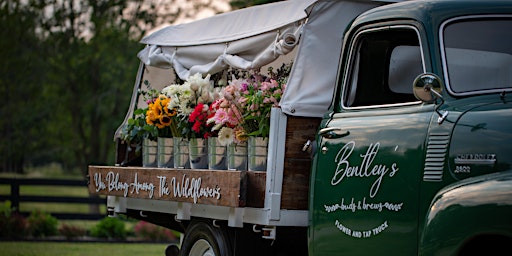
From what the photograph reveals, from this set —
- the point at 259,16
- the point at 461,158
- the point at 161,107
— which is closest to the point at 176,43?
the point at 161,107

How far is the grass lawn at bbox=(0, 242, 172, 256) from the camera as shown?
15.2 metres

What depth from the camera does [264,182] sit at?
23.4 ft

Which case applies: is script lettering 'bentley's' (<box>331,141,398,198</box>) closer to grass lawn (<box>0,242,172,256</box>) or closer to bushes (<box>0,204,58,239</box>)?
grass lawn (<box>0,242,172,256</box>)

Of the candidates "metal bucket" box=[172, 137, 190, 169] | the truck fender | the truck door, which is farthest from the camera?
"metal bucket" box=[172, 137, 190, 169]

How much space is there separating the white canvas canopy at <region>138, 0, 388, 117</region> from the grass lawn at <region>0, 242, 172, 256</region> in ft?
20.9

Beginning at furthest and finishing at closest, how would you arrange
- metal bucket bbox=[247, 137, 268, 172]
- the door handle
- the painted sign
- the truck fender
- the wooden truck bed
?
metal bucket bbox=[247, 137, 268, 172]
the wooden truck bed
the door handle
the painted sign
the truck fender

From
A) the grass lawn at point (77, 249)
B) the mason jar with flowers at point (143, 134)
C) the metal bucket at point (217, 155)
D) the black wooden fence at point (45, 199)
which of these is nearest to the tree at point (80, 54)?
the black wooden fence at point (45, 199)

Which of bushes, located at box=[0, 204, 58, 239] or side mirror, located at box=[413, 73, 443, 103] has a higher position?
side mirror, located at box=[413, 73, 443, 103]

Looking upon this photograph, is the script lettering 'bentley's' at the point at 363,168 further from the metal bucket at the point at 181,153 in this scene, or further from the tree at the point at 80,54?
the tree at the point at 80,54

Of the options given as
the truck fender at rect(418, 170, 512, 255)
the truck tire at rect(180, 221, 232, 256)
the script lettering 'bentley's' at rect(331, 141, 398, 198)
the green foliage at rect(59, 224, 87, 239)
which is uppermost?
the script lettering 'bentley's' at rect(331, 141, 398, 198)

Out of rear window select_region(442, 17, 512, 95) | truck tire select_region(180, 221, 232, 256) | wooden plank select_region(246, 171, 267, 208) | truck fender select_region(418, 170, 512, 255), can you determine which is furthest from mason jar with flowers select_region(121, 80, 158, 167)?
truck fender select_region(418, 170, 512, 255)

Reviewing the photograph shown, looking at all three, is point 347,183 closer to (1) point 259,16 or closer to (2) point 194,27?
(1) point 259,16

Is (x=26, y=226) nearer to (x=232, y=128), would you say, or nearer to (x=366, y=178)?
(x=232, y=128)

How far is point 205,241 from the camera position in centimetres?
858
